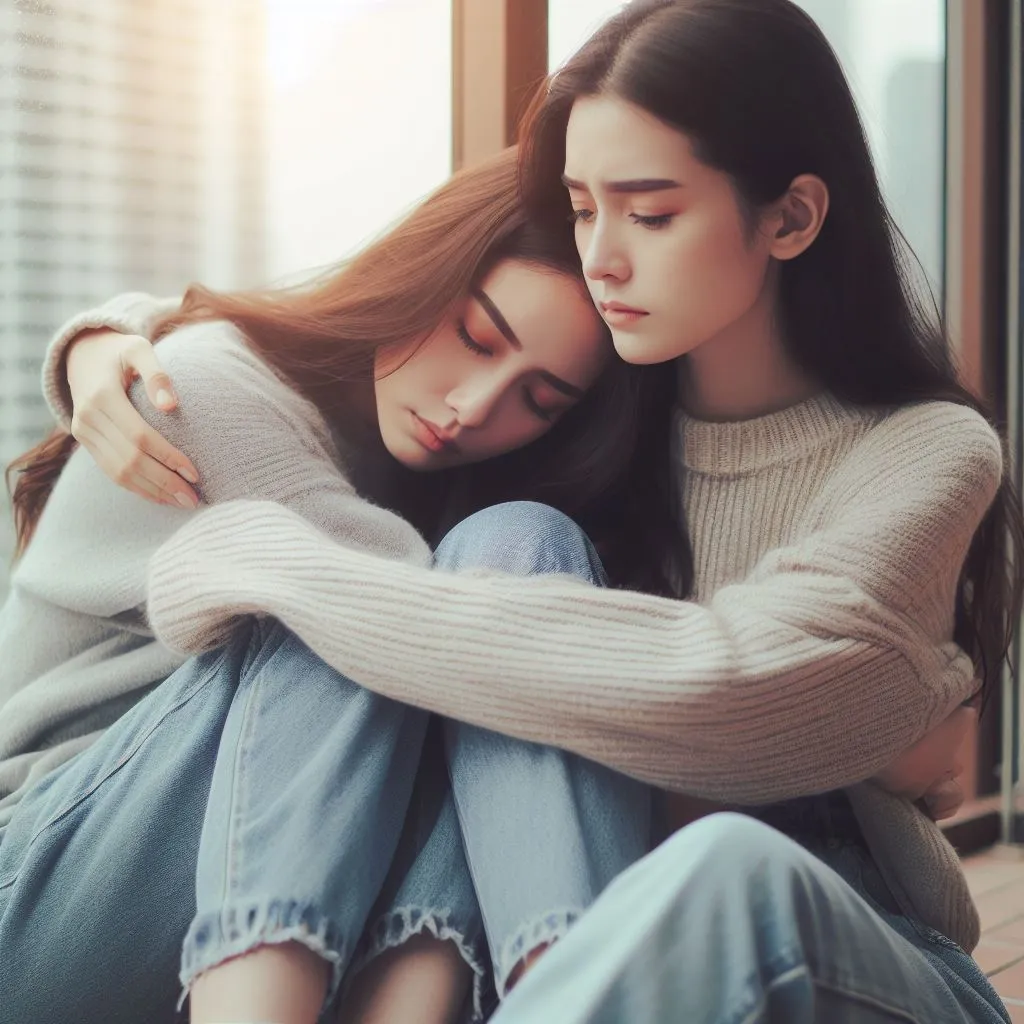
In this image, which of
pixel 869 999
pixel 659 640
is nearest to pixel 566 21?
pixel 659 640

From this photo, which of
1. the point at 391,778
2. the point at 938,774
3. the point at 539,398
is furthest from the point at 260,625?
the point at 938,774

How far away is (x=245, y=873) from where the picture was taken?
73cm

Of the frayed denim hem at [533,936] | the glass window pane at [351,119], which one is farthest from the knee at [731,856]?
the glass window pane at [351,119]

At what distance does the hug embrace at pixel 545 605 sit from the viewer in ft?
2.37

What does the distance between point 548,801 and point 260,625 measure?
0.23 m

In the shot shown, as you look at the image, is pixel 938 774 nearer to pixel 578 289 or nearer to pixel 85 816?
pixel 578 289

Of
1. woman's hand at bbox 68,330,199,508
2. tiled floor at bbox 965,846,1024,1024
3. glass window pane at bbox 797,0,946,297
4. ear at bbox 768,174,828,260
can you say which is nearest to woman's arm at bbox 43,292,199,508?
woman's hand at bbox 68,330,199,508

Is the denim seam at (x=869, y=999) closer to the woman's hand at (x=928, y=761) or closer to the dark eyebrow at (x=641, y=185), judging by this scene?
the woman's hand at (x=928, y=761)

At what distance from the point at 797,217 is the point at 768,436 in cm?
18

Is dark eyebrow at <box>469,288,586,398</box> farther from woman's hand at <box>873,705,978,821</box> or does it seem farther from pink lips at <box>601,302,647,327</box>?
woman's hand at <box>873,705,978,821</box>

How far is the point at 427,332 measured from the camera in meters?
1.12

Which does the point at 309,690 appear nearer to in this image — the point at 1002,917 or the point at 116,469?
the point at 116,469

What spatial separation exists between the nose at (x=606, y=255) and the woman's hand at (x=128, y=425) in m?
0.34

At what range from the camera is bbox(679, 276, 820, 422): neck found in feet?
3.35
